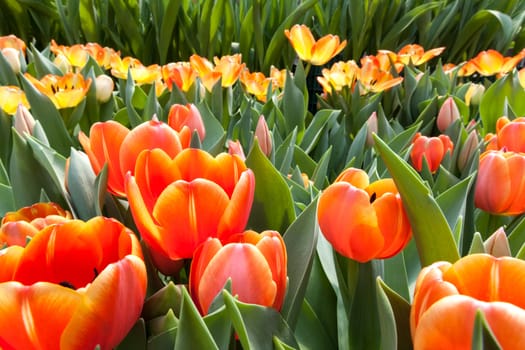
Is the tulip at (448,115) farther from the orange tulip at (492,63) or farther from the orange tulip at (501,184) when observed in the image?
the orange tulip at (492,63)

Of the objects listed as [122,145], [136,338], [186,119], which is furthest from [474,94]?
[136,338]

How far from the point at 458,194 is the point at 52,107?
2.29ft

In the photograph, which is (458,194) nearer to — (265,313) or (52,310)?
(265,313)

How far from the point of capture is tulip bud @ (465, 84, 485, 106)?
1.53m

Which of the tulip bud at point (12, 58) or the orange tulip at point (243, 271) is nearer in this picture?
the orange tulip at point (243, 271)

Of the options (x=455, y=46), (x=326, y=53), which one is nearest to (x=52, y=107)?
(x=326, y=53)

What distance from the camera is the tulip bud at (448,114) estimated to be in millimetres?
1227

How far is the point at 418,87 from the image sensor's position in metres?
1.55

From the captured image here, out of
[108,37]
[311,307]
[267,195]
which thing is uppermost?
[267,195]

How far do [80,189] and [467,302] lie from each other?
0.43m

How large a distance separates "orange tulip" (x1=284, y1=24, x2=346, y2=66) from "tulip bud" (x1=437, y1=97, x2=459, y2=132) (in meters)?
0.66

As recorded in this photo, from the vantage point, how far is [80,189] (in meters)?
0.63

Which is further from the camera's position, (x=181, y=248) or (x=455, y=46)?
(x=455, y=46)

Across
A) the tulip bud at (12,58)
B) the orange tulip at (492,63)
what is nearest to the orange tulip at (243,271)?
the tulip bud at (12,58)
